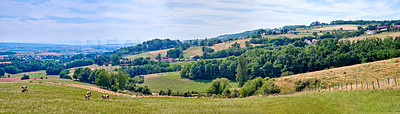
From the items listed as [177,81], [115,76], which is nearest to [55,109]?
[115,76]

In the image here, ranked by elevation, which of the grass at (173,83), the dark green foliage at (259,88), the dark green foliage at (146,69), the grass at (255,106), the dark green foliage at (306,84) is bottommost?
the grass at (173,83)

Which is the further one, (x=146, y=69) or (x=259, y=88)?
(x=146, y=69)

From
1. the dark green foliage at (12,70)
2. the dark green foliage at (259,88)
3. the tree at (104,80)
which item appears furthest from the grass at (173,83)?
the dark green foliage at (12,70)

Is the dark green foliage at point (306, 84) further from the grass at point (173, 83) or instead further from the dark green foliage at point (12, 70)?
the dark green foliage at point (12, 70)

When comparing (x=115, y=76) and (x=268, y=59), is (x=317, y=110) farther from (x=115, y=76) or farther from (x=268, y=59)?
(x=268, y=59)

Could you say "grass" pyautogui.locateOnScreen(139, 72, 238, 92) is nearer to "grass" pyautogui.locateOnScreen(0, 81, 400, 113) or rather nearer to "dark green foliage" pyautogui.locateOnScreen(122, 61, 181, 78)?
"dark green foliage" pyautogui.locateOnScreen(122, 61, 181, 78)

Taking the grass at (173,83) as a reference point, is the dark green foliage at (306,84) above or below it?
above

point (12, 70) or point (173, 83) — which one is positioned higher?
point (12, 70)

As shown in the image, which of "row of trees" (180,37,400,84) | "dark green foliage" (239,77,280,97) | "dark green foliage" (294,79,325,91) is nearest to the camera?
"dark green foliage" (294,79,325,91)

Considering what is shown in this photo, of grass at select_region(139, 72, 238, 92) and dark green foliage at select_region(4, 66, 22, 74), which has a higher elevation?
dark green foliage at select_region(4, 66, 22, 74)

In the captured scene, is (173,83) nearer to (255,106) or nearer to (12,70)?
(255,106)

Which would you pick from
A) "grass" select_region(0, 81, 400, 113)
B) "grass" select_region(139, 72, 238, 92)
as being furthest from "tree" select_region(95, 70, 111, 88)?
"grass" select_region(0, 81, 400, 113)

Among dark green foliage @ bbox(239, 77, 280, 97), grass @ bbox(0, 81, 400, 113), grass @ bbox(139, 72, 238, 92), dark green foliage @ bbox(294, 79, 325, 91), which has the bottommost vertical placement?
grass @ bbox(139, 72, 238, 92)

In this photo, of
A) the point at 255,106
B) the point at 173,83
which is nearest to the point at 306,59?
the point at 173,83
